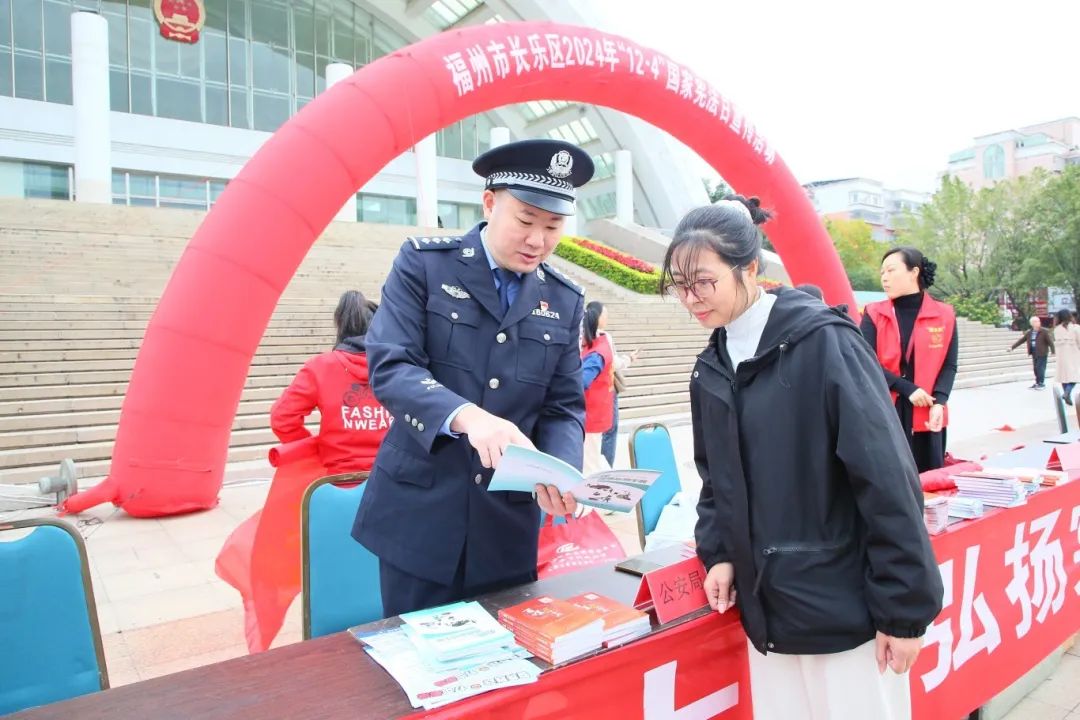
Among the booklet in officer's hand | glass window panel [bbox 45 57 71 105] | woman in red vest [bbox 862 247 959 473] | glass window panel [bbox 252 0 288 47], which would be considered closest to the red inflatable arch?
woman in red vest [bbox 862 247 959 473]

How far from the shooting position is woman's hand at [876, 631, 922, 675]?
135 cm

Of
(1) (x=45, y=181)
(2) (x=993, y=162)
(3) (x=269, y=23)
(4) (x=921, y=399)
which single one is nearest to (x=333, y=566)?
(4) (x=921, y=399)

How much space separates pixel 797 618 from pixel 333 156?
5.68m

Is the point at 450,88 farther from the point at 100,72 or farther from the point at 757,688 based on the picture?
the point at 100,72

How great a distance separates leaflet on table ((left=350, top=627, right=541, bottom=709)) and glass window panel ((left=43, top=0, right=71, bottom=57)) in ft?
79.5

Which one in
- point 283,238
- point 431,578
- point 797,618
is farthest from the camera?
point 283,238

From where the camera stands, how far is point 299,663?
138 cm

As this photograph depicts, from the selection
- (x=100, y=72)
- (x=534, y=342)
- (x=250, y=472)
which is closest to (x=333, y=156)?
(x=250, y=472)

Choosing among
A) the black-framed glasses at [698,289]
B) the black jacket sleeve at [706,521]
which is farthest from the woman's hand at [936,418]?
the black-framed glasses at [698,289]

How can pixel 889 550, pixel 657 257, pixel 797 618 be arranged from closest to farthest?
pixel 889 550, pixel 797 618, pixel 657 257

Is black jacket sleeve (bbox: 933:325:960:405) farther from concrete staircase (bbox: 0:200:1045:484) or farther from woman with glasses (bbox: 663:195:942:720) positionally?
concrete staircase (bbox: 0:200:1045:484)

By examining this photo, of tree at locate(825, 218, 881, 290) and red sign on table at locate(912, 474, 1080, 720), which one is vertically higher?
tree at locate(825, 218, 881, 290)

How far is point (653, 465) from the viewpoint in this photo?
3.37 m

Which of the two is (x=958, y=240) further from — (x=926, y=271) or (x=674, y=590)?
(x=674, y=590)
